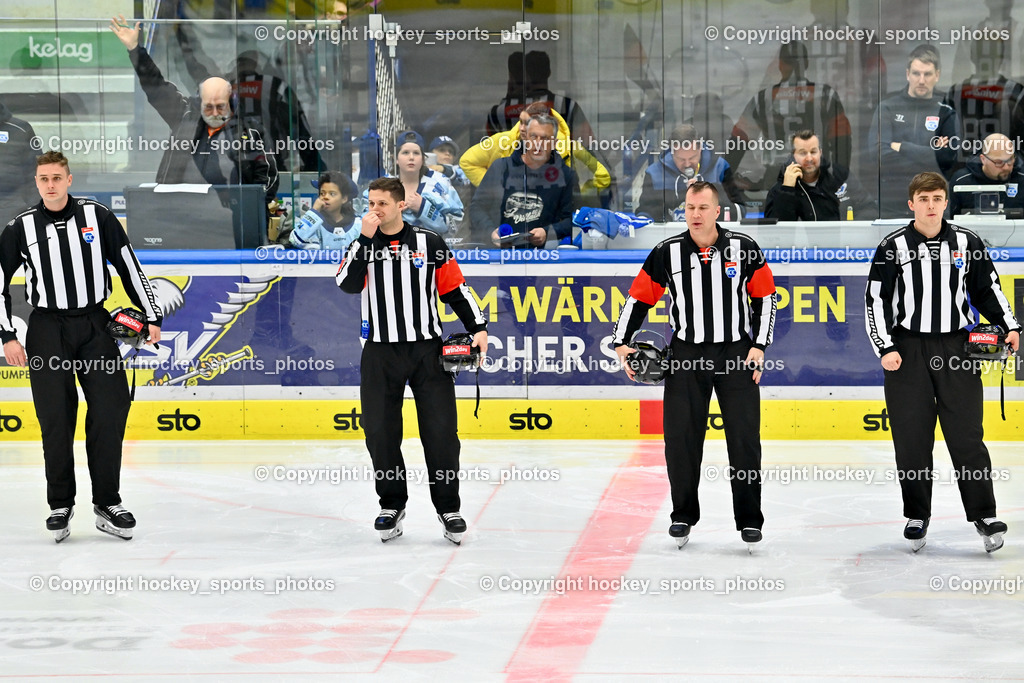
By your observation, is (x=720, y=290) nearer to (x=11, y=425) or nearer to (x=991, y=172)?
(x=991, y=172)

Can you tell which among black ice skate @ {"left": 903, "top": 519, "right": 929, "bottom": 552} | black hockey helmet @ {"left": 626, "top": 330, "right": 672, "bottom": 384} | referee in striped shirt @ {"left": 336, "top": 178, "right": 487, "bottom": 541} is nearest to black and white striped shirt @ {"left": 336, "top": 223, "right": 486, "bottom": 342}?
referee in striped shirt @ {"left": 336, "top": 178, "right": 487, "bottom": 541}

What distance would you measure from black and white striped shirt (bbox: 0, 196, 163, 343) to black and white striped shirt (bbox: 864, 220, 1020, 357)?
9.92 feet

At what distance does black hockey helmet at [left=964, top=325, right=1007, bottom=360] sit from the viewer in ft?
16.0

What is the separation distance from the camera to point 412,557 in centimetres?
504

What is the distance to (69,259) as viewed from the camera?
528 cm

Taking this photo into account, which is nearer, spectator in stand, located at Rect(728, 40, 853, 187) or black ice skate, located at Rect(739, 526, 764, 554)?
black ice skate, located at Rect(739, 526, 764, 554)

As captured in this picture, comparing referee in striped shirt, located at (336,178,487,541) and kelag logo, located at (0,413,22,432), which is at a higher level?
referee in striped shirt, located at (336,178,487,541)

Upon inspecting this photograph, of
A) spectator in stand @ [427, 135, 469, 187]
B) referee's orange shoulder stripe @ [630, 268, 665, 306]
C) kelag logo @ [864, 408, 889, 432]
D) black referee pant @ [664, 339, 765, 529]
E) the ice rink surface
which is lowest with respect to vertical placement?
the ice rink surface

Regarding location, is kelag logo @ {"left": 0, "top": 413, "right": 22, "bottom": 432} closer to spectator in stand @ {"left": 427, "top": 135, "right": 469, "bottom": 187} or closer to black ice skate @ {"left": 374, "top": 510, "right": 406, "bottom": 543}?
spectator in stand @ {"left": 427, "top": 135, "right": 469, "bottom": 187}

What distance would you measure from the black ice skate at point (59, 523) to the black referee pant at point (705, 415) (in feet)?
8.35

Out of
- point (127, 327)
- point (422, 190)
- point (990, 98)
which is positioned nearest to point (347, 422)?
point (422, 190)

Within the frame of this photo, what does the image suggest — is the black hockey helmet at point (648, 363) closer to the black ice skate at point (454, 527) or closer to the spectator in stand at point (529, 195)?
the black ice skate at point (454, 527)

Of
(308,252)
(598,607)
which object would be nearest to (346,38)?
(308,252)

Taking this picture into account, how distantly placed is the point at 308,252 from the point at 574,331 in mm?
1684
